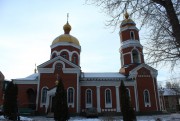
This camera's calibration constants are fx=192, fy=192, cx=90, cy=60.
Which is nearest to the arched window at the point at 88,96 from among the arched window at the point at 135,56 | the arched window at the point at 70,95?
the arched window at the point at 70,95

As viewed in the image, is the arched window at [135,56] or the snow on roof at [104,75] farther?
the arched window at [135,56]

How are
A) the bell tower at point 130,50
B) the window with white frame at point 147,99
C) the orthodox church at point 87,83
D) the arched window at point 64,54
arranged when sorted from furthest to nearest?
the bell tower at point 130,50, the arched window at point 64,54, the window with white frame at point 147,99, the orthodox church at point 87,83

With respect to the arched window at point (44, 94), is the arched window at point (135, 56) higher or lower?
higher

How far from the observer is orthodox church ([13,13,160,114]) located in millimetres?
24016

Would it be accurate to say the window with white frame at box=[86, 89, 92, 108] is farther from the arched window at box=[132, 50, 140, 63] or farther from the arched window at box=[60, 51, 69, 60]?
the arched window at box=[132, 50, 140, 63]

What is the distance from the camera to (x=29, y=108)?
2331 cm

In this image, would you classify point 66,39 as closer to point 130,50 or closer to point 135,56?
point 130,50

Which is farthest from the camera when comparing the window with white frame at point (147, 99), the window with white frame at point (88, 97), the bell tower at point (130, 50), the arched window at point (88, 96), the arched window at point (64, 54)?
the bell tower at point (130, 50)

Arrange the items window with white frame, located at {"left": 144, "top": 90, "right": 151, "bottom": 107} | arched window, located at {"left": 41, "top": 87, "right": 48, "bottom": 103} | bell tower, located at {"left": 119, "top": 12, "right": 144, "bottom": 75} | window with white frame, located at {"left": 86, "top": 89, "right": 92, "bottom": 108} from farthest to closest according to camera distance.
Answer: bell tower, located at {"left": 119, "top": 12, "right": 144, "bottom": 75}
window with white frame, located at {"left": 144, "top": 90, "right": 151, "bottom": 107}
window with white frame, located at {"left": 86, "top": 89, "right": 92, "bottom": 108}
arched window, located at {"left": 41, "top": 87, "right": 48, "bottom": 103}

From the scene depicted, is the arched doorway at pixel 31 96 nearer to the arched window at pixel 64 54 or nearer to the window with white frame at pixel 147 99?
the arched window at pixel 64 54

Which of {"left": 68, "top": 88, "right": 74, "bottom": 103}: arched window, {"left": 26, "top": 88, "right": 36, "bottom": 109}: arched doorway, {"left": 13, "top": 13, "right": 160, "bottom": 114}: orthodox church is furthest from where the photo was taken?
{"left": 26, "top": 88, "right": 36, "bottom": 109}: arched doorway

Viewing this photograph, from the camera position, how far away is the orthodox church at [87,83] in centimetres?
2402

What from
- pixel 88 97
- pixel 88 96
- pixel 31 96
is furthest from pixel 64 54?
pixel 31 96

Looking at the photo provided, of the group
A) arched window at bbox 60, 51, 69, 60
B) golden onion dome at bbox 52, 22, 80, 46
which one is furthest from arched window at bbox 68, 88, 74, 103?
golden onion dome at bbox 52, 22, 80, 46
